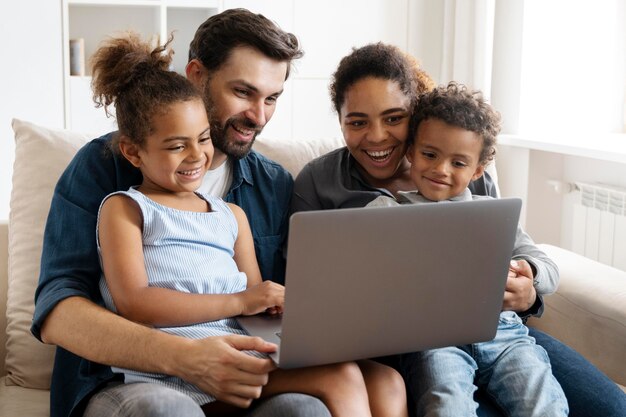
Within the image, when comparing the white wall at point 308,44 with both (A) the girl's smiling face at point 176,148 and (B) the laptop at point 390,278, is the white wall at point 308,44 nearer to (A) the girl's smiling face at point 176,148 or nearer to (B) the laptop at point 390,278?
(A) the girl's smiling face at point 176,148

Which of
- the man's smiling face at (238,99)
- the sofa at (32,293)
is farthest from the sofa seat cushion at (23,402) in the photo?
the man's smiling face at (238,99)

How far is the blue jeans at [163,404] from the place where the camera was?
1271mm

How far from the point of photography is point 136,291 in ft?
4.68

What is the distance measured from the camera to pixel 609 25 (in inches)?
138

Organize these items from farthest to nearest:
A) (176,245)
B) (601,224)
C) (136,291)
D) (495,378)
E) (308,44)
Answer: (308,44), (601,224), (495,378), (176,245), (136,291)

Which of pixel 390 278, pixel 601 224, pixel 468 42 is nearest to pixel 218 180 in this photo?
pixel 390 278

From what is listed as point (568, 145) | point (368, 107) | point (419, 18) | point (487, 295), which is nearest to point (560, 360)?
point (487, 295)

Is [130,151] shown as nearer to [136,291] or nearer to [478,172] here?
[136,291]

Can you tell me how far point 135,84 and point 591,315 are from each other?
Result: 3.67 ft

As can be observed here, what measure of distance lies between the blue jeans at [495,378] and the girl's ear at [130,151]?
651 millimetres

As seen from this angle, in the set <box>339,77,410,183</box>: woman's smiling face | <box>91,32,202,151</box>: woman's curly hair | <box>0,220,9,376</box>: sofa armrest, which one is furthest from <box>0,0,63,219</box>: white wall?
<box>339,77,410,183</box>: woman's smiling face

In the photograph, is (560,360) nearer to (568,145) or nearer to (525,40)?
(568,145)

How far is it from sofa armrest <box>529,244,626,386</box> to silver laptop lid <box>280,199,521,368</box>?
0.55 meters

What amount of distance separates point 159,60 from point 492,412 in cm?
94
